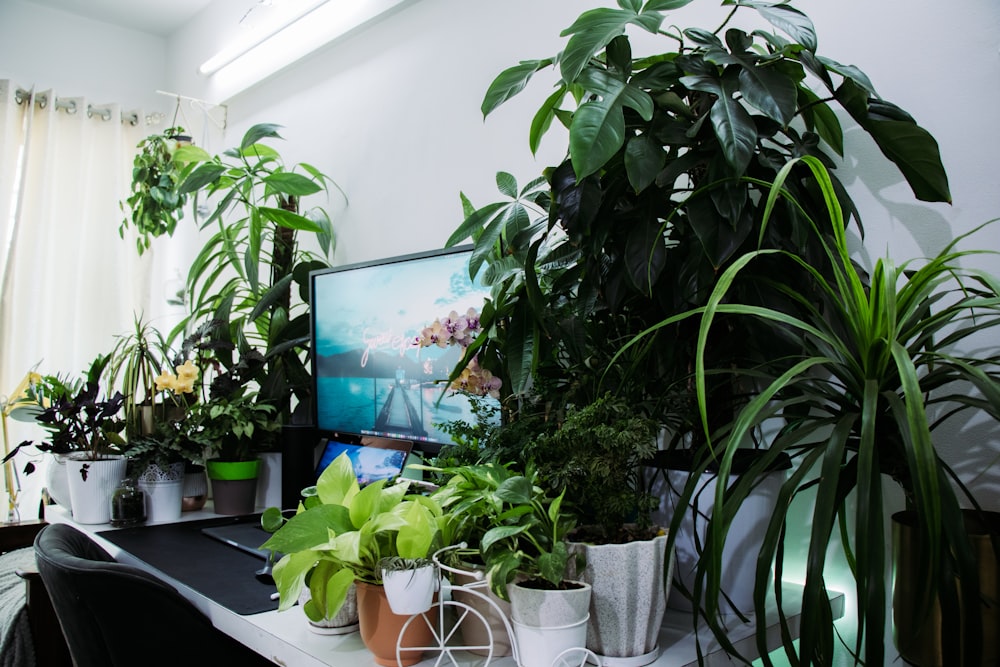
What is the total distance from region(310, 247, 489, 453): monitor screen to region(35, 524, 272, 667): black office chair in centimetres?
56

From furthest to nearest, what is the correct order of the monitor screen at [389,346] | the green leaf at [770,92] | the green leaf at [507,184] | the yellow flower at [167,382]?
the yellow flower at [167,382], the monitor screen at [389,346], the green leaf at [507,184], the green leaf at [770,92]

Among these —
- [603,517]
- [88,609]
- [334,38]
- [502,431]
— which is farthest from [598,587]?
[334,38]

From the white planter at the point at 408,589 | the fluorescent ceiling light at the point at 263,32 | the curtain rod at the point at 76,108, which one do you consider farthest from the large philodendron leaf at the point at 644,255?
the curtain rod at the point at 76,108

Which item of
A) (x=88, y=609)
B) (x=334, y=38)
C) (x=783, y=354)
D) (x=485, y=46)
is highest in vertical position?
(x=334, y=38)

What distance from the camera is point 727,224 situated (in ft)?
3.29

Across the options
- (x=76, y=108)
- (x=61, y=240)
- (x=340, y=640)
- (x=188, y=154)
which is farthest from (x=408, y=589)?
(x=76, y=108)

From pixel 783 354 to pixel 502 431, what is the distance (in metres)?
0.41

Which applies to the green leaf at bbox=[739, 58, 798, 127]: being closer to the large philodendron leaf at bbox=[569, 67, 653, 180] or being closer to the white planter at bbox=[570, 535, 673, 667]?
the large philodendron leaf at bbox=[569, 67, 653, 180]

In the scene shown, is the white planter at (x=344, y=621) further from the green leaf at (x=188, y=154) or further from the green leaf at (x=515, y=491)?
→ the green leaf at (x=188, y=154)

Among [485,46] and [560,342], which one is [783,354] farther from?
[485,46]

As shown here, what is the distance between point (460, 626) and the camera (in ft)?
3.27

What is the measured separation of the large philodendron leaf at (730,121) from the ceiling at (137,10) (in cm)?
285

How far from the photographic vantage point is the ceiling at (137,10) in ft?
10.7

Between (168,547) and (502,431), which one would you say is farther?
(168,547)
